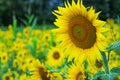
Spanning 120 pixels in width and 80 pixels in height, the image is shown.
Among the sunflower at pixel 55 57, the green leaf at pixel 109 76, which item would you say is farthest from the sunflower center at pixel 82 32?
the sunflower at pixel 55 57

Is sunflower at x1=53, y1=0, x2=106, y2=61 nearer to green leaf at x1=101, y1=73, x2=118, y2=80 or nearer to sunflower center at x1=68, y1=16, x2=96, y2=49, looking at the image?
sunflower center at x1=68, y1=16, x2=96, y2=49

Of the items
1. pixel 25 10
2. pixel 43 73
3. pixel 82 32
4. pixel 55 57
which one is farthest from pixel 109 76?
pixel 25 10

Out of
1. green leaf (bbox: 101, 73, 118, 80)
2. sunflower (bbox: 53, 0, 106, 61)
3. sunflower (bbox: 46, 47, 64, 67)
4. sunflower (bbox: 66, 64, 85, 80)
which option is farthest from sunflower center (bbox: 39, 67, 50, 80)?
sunflower (bbox: 46, 47, 64, 67)

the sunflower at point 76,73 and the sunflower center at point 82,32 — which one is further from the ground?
the sunflower center at point 82,32

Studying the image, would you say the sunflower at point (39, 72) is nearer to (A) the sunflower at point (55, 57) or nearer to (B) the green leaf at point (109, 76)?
(B) the green leaf at point (109, 76)

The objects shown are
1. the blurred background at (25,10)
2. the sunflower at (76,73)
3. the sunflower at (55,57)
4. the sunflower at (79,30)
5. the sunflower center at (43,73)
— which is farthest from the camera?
the blurred background at (25,10)

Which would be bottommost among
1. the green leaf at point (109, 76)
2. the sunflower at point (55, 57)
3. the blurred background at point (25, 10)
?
the green leaf at point (109, 76)

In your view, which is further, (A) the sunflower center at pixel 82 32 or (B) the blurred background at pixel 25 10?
(B) the blurred background at pixel 25 10

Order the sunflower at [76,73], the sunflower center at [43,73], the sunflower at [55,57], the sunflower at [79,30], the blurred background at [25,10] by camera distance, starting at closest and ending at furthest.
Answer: the sunflower at [79,30], the sunflower at [76,73], the sunflower center at [43,73], the sunflower at [55,57], the blurred background at [25,10]

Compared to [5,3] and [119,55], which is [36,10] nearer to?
[5,3]
